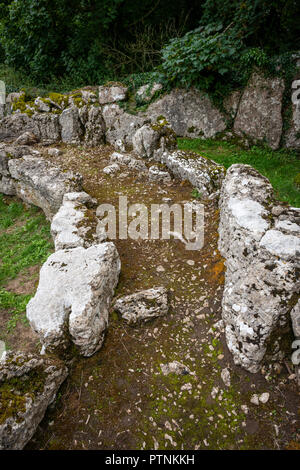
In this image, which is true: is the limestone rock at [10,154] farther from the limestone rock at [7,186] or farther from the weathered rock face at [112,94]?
the weathered rock face at [112,94]

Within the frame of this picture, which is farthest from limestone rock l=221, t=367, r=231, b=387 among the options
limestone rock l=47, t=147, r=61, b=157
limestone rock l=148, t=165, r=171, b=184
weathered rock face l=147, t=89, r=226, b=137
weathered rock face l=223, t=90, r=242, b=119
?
weathered rock face l=223, t=90, r=242, b=119

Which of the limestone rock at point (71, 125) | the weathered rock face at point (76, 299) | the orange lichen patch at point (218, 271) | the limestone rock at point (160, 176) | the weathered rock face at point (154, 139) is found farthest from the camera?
the limestone rock at point (71, 125)

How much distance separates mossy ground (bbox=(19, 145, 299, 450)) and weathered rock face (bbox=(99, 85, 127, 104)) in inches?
308

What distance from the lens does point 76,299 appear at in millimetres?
3223

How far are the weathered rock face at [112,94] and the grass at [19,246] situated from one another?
181 inches

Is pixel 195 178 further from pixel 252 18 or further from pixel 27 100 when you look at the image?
pixel 27 100

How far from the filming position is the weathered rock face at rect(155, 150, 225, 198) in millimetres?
5617

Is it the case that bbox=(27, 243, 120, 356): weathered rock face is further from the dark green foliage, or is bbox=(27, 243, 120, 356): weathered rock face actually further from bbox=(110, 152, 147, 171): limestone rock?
the dark green foliage

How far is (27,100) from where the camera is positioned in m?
10.6

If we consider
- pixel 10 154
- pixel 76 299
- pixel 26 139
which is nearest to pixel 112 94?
pixel 26 139

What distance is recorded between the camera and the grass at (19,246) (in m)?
5.06

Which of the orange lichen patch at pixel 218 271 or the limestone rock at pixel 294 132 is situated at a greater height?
the limestone rock at pixel 294 132

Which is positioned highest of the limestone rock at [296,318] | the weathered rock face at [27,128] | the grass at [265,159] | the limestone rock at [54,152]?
the weathered rock face at [27,128]

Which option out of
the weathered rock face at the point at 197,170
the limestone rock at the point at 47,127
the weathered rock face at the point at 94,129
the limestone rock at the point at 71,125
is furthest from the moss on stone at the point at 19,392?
the limestone rock at the point at 47,127
